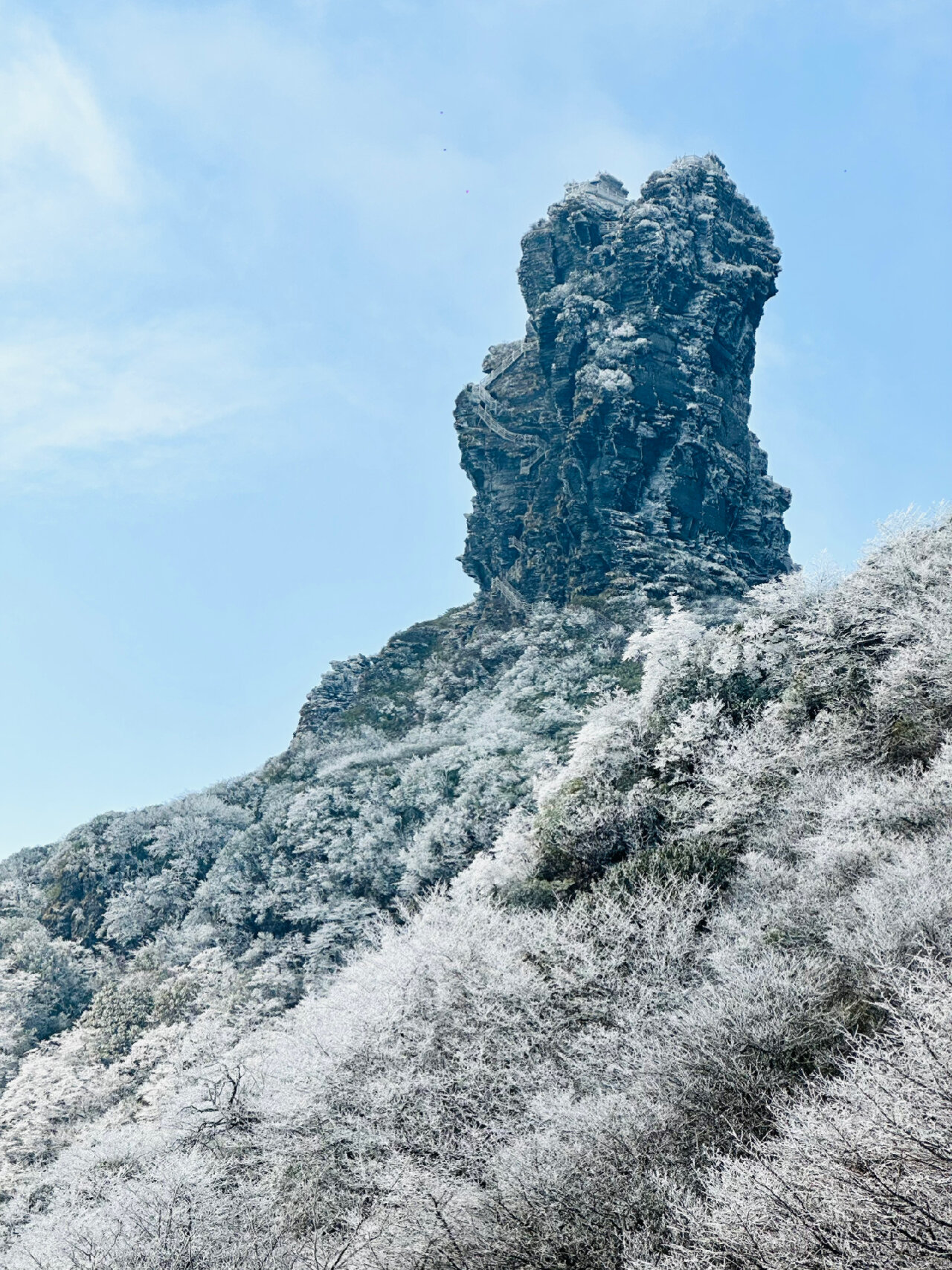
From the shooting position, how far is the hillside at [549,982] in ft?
42.3

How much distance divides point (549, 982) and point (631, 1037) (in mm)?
4451

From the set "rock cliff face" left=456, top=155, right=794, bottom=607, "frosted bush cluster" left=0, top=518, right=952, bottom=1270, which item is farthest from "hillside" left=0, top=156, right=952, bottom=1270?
"rock cliff face" left=456, top=155, right=794, bottom=607

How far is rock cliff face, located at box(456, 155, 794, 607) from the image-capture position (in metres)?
88.1

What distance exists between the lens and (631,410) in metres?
88.9

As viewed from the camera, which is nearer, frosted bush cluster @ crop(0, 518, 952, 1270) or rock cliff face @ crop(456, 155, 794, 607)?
frosted bush cluster @ crop(0, 518, 952, 1270)

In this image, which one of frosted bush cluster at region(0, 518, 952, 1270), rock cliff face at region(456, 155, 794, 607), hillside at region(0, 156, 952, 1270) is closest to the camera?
frosted bush cluster at region(0, 518, 952, 1270)

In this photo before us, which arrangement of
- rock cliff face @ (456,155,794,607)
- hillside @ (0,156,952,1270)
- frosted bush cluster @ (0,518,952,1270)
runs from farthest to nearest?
1. rock cliff face @ (456,155,794,607)
2. hillside @ (0,156,952,1270)
3. frosted bush cluster @ (0,518,952,1270)

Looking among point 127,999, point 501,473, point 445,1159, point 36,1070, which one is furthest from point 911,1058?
point 501,473

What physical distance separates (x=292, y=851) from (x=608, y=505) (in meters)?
49.3

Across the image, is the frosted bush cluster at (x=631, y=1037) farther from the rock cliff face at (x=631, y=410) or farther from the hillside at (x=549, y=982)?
the rock cliff face at (x=631, y=410)

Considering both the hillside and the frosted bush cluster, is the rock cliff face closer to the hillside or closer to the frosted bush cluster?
the hillside

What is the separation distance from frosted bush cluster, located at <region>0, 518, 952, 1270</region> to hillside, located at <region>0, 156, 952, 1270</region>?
0.09 m

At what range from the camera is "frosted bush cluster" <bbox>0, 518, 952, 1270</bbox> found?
434 inches

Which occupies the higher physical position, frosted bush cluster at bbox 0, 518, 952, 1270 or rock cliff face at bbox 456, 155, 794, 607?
rock cliff face at bbox 456, 155, 794, 607
